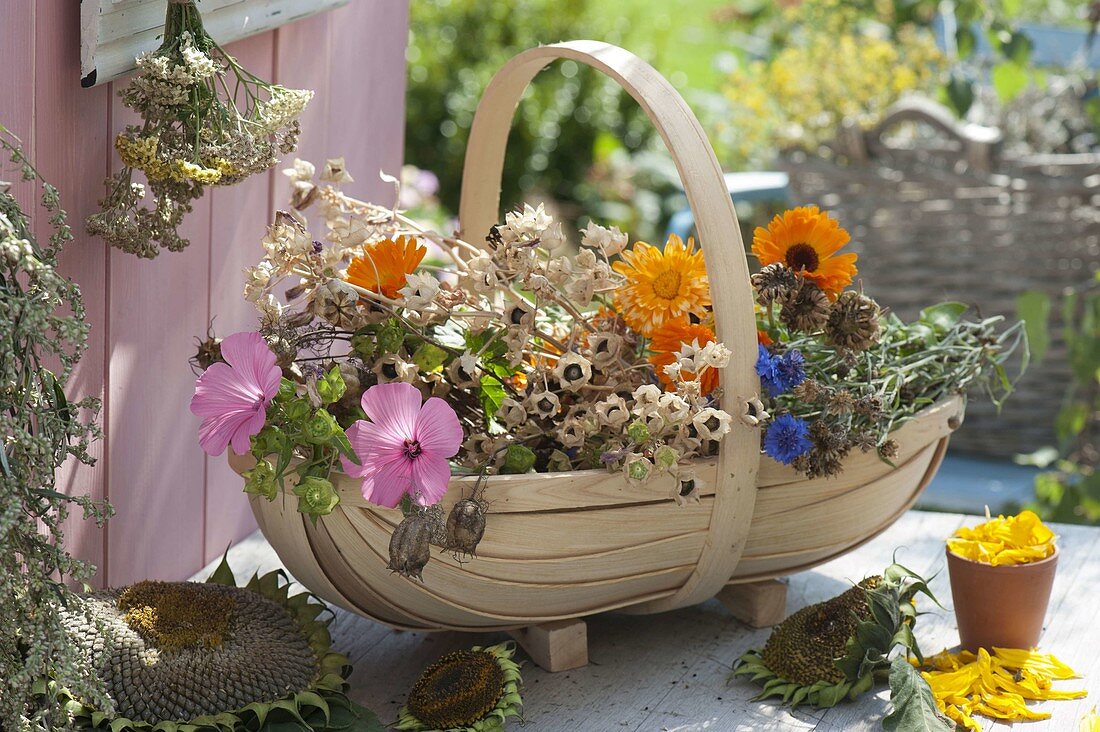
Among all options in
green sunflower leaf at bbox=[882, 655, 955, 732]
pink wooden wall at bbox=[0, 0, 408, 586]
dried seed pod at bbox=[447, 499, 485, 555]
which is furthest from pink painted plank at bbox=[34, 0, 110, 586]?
green sunflower leaf at bbox=[882, 655, 955, 732]

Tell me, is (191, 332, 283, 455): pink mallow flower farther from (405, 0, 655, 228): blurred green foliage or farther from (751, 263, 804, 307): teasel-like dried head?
(405, 0, 655, 228): blurred green foliage

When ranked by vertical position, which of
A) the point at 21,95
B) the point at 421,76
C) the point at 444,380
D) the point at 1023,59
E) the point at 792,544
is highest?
the point at 421,76

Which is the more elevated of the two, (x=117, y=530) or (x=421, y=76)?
(x=421, y=76)

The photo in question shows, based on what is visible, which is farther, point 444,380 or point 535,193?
point 535,193

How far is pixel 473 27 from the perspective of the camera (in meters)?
4.61

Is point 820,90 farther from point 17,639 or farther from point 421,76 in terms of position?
point 17,639

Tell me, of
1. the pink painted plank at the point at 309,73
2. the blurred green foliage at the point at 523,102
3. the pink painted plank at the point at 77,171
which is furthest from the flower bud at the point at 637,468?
the blurred green foliage at the point at 523,102

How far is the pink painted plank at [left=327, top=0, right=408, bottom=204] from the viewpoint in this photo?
1.52 m

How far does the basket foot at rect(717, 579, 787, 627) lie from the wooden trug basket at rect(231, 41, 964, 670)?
6 cm

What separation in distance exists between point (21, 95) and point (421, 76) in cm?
368

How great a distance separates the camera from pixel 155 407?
1.20 meters

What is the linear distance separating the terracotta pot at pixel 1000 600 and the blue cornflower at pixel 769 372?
259 millimetres

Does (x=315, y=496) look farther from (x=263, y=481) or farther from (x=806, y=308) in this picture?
(x=806, y=308)

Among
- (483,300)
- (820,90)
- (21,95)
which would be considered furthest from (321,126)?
(820,90)
